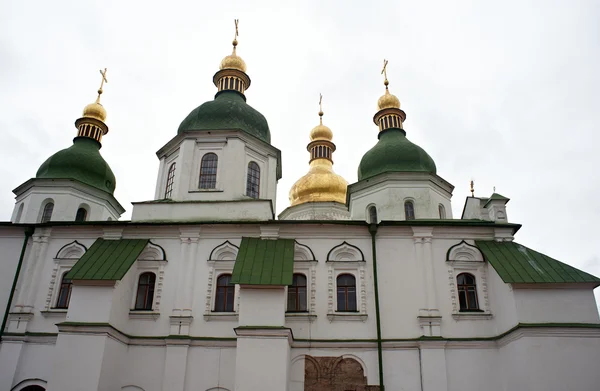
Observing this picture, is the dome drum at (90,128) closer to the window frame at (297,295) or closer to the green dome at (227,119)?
the green dome at (227,119)

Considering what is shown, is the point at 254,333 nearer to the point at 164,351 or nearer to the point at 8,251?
the point at 164,351

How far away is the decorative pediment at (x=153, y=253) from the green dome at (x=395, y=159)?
27.1 ft

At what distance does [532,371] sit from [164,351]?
376 inches

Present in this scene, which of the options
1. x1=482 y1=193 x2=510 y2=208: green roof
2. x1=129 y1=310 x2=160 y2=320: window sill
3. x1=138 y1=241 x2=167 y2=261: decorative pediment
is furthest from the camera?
x1=482 y1=193 x2=510 y2=208: green roof

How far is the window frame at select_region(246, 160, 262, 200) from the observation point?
57.6 ft

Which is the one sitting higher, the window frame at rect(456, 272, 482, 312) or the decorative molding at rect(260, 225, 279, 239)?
the decorative molding at rect(260, 225, 279, 239)

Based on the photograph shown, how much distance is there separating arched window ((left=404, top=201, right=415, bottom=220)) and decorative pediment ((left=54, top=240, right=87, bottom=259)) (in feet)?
35.8

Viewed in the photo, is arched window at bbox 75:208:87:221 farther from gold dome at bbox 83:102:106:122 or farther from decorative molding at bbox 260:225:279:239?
decorative molding at bbox 260:225:279:239

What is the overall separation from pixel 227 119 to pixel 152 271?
20.2 feet

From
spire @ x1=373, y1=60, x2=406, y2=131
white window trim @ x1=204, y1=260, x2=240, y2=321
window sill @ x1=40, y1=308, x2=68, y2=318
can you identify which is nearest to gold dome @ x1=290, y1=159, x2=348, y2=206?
spire @ x1=373, y1=60, x2=406, y2=131

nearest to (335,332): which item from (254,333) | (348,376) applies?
(348,376)

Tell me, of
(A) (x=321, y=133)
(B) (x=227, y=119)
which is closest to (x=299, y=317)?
(B) (x=227, y=119)

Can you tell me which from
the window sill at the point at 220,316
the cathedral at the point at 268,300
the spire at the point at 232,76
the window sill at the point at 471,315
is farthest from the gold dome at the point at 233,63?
the window sill at the point at 471,315

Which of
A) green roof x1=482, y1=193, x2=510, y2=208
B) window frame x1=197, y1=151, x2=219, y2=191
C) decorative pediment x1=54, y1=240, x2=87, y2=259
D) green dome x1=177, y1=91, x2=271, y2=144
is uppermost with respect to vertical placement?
green dome x1=177, y1=91, x2=271, y2=144
